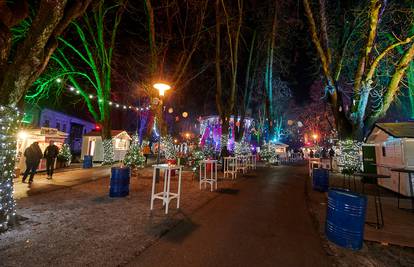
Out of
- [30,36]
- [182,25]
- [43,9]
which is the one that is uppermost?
[182,25]

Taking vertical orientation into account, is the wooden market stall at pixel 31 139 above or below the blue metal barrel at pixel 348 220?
above

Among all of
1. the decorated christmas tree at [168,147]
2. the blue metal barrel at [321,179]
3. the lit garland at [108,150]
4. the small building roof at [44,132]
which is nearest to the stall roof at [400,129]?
the blue metal barrel at [321,179]

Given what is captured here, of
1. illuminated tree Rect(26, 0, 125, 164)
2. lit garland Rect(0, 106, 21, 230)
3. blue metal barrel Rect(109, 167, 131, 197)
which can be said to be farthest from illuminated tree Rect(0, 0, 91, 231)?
illuminated tree Rect(26, 0, 125, 164)

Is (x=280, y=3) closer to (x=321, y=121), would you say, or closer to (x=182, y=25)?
(x=182, y=25)

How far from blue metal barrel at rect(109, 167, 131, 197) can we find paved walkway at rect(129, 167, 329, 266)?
3.11 meters

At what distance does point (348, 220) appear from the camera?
415 cm

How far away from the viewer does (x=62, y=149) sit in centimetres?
1622

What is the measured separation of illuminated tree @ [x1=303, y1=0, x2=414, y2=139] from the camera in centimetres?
1129

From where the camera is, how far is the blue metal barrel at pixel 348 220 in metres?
4.05

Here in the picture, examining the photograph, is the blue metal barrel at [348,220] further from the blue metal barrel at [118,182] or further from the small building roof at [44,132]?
the small building roof at [44,132]

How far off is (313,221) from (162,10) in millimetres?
16311

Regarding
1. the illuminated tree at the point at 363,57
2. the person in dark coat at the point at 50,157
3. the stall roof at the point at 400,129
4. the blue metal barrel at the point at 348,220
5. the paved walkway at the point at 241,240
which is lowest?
the paved walkway at the point at 241,240

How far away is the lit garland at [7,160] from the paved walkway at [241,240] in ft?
10.6

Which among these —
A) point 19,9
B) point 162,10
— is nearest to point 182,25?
point 162,10
